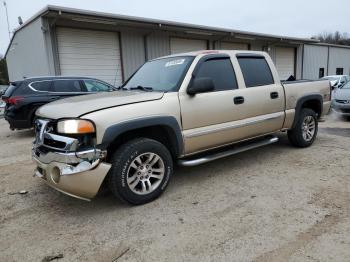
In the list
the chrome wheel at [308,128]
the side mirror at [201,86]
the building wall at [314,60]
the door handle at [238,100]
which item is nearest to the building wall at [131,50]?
the chrome wheel at [308,128]

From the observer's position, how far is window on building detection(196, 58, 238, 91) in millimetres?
4371

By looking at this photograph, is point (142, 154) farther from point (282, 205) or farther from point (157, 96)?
point (282, 205)

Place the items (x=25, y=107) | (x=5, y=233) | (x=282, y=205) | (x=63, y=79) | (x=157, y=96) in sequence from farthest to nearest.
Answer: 1. (x=63, y=79)
2. (x=25, y=107)
3. (x=157, y=96)
4. (x=282, y=205)
5. (x=5, y=233)

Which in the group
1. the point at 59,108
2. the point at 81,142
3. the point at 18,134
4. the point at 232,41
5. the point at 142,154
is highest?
the point at 232,41

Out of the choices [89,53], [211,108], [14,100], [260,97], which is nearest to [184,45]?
[89,53]

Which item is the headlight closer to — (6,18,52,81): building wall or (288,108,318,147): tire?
(288,108,318,147): tire

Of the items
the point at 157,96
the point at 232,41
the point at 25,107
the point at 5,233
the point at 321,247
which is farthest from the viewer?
the point at 232,41

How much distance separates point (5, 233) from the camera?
3.19m

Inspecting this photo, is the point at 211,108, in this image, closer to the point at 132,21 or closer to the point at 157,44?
the point at 132,21

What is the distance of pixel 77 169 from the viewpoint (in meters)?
3.20

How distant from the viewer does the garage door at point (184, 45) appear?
17.2 meters

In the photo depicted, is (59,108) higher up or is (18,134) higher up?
(59,108)

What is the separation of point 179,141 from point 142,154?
56 centimetres

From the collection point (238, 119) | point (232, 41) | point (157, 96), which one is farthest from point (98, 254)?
point (232, 41)
